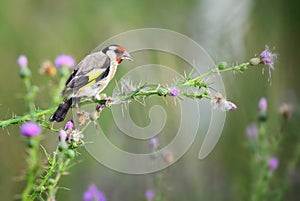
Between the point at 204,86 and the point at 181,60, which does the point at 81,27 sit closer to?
the point at 181,60

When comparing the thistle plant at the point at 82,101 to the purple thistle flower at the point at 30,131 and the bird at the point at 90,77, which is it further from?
the purple thistle flower at the point at 30,131

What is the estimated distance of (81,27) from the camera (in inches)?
242

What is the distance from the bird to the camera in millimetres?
2131

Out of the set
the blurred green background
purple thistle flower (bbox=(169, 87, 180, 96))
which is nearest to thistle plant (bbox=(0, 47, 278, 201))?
purple thistle flower (bbox=(169, 87, 180, 96))

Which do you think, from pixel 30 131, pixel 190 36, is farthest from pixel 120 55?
pixel 190 36

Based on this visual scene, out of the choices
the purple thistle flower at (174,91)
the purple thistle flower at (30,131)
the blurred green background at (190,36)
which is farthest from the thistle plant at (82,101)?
the blurred green background at (190,36)

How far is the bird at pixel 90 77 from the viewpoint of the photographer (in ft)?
6.99

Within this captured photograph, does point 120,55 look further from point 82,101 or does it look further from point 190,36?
point 190,36

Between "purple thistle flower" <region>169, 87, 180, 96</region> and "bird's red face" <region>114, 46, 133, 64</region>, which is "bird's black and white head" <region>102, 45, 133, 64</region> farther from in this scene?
"purple thistle flower" <region>169, 87, 180, 96</region>

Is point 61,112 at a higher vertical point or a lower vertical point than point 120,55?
lower

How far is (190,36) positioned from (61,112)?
11.9ft

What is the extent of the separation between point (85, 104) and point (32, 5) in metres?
4.12

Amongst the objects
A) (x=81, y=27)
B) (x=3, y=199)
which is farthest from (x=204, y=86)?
(x=81, y=27)

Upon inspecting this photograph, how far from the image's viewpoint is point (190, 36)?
5.64m
